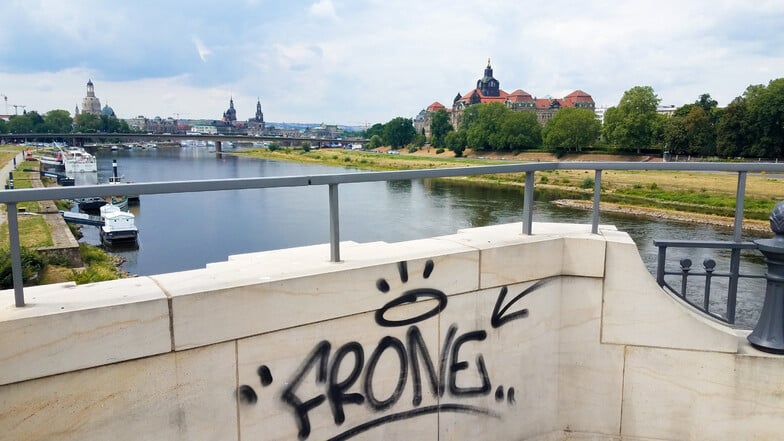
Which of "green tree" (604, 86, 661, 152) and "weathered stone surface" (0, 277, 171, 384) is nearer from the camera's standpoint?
"weathered stone surface" (0, 277, 171, 384)

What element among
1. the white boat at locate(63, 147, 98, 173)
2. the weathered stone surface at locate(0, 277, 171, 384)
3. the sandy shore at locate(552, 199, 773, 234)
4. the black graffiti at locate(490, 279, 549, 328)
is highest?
the weathered stone surface at locate(0, 277, 171, 384)

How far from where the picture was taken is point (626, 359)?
4598 mm

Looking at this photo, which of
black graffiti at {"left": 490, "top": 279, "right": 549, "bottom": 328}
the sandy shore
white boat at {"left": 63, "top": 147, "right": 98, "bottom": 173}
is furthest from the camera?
white boat at {"left": 63, "top": 147, "right": 98, "bottom": 173}

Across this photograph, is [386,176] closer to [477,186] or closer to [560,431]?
[560,431]

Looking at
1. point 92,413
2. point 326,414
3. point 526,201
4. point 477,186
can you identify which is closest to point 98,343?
point 92,413

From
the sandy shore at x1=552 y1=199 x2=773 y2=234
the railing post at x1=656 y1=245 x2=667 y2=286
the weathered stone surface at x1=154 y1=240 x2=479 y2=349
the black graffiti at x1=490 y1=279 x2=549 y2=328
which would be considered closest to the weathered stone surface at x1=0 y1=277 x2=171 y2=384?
the weathered stone surface at x1=154 y1=240 x2=479 y2=349

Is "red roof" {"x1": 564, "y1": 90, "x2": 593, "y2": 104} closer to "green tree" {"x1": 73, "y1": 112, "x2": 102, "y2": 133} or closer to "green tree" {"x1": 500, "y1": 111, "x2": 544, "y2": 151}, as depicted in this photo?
"green tree" {"x1": 500, "y1": 111, "x2": 544, "y2": 151}

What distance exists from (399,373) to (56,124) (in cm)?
18551

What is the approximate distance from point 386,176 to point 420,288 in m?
0.80

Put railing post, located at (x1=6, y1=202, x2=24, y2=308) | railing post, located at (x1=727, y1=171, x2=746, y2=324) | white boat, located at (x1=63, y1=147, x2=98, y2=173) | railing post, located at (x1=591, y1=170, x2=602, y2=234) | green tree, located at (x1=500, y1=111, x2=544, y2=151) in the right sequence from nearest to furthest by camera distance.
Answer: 1. railing post, located at (x1=6, y1=202, x2=24, y2=308)
2. railing post, located at (x1=727, y1=171, x2=746, y2=324)
3. railing post, located at (x1=591, y1=170, x2=602, y2=234)
4. white boat, located at (x1=63, y1=147, x2=98, y2=173)
5. green tree, located at (x1=500, y1=111, x2=544, y2=151)

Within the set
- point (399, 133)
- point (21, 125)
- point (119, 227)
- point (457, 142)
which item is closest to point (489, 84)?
point (399, 133)

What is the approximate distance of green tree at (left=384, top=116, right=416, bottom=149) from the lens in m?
156

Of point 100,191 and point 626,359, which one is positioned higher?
point 100,191

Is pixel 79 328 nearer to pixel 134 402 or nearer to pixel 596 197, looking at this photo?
pixel 134 402
